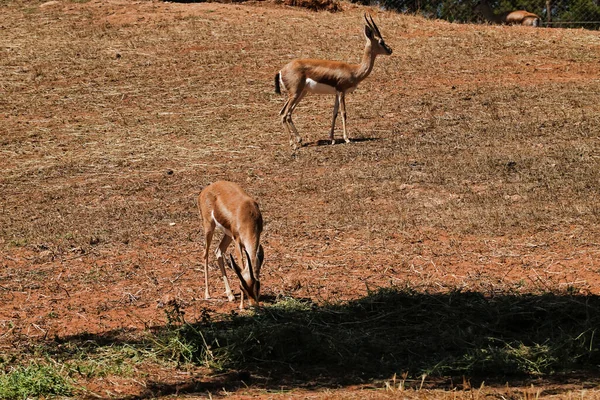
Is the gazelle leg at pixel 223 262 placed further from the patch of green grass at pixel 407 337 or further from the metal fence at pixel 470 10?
the metal fence at pixel 470 10

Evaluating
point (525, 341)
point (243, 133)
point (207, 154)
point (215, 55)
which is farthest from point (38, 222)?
point (215, 55)

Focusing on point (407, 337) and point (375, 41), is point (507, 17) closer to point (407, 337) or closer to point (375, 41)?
point (375, 41)

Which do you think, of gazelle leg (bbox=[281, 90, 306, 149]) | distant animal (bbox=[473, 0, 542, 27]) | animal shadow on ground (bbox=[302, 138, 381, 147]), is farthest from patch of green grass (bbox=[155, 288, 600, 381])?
distant animal (bbox=[473, 0, 542, 27])

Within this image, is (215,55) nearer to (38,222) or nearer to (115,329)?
(38,222)

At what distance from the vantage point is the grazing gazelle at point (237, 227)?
24.4ft

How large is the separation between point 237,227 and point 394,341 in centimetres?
178

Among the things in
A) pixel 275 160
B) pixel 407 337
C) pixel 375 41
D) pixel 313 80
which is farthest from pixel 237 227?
pixel 375 41

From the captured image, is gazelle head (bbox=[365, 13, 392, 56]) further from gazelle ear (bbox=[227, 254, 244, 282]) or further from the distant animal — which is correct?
the distant animal

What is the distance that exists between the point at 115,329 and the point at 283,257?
89.5 inches

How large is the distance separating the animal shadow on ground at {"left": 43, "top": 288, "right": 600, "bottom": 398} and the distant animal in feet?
56.9

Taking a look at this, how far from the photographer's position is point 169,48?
61.1 ft

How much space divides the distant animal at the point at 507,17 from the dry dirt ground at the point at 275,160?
166 inches

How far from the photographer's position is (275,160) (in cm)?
1310

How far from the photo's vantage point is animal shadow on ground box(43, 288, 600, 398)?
611cm
